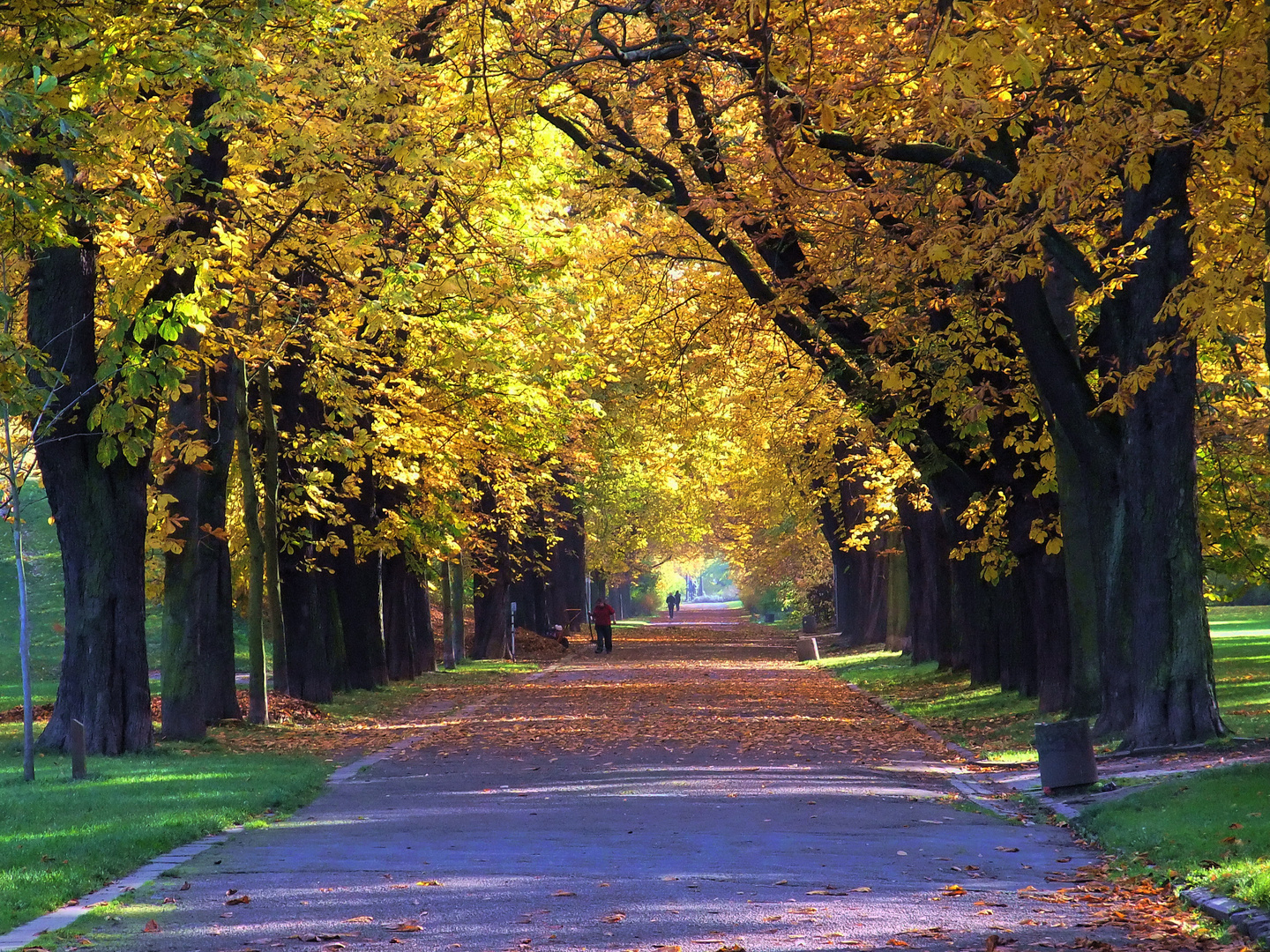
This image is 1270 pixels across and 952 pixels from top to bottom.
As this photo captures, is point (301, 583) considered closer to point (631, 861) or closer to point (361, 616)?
point (361, 616)

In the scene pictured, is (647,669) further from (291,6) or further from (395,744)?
(291,6)

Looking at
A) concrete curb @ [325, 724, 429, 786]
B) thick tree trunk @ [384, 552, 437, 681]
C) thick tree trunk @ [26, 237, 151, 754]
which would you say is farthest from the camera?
thick tree trunk @ [384, 552, 437, 681]

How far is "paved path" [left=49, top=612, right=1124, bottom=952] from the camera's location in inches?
306

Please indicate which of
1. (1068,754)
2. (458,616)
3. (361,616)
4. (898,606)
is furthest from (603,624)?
(1068,754)

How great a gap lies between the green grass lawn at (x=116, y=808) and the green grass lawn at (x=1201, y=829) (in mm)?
6535

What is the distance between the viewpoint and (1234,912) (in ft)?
25.8

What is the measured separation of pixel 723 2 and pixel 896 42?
2241 mm

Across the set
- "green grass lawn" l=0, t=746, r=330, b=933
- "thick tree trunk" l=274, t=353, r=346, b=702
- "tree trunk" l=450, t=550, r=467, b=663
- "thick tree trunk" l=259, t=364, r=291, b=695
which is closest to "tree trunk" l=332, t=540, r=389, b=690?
"thick tree trunk" l=274, t=353, r=346, b=702

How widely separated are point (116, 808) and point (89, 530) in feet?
16.6

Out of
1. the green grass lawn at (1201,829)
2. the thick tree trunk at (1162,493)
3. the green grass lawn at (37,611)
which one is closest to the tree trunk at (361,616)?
the green grass lawn at (37,611)

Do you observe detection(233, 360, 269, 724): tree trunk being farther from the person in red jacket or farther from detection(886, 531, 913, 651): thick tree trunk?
the person in red jacket

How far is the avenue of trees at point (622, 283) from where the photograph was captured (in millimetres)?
12133

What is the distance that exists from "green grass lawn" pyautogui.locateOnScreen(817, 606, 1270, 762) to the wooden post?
30.9 ft

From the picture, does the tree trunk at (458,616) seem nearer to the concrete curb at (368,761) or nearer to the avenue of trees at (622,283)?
the avenue of trees at (622,283)
